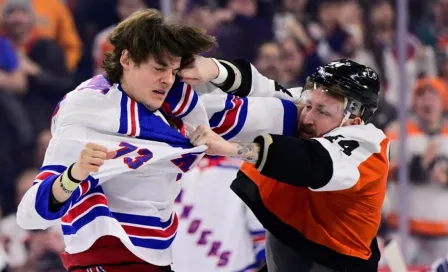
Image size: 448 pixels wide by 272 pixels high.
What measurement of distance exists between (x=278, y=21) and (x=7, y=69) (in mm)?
1410

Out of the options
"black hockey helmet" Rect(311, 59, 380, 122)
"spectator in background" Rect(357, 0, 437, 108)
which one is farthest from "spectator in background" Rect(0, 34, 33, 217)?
"black hockey helmet" Rect(311, 59, 380, 122)

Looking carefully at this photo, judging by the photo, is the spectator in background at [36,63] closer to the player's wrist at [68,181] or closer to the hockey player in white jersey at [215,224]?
the hockey player in white jersey at [215,224]

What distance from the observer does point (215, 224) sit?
3.16 metres

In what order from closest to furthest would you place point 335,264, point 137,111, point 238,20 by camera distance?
point 137,111 < point 335,264 < point 238,20

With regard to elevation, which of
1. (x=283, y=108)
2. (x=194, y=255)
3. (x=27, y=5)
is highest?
(x=283, y=108)

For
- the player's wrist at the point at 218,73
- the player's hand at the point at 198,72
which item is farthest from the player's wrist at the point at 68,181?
the player's wrist at the point at 218,73

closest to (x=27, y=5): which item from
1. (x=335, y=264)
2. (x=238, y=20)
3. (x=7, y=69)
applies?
(x=7, y=69)

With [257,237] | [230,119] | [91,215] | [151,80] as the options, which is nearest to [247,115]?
[230,119]

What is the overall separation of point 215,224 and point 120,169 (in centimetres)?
117

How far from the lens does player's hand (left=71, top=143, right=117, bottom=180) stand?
1865mm

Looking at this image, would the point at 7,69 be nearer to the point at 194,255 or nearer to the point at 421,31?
the point at 194,255

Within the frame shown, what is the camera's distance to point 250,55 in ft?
15.1

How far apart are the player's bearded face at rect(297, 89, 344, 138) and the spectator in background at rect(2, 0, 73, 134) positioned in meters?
2.21

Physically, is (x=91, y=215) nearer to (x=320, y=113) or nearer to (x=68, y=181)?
(x=68, y=181)
